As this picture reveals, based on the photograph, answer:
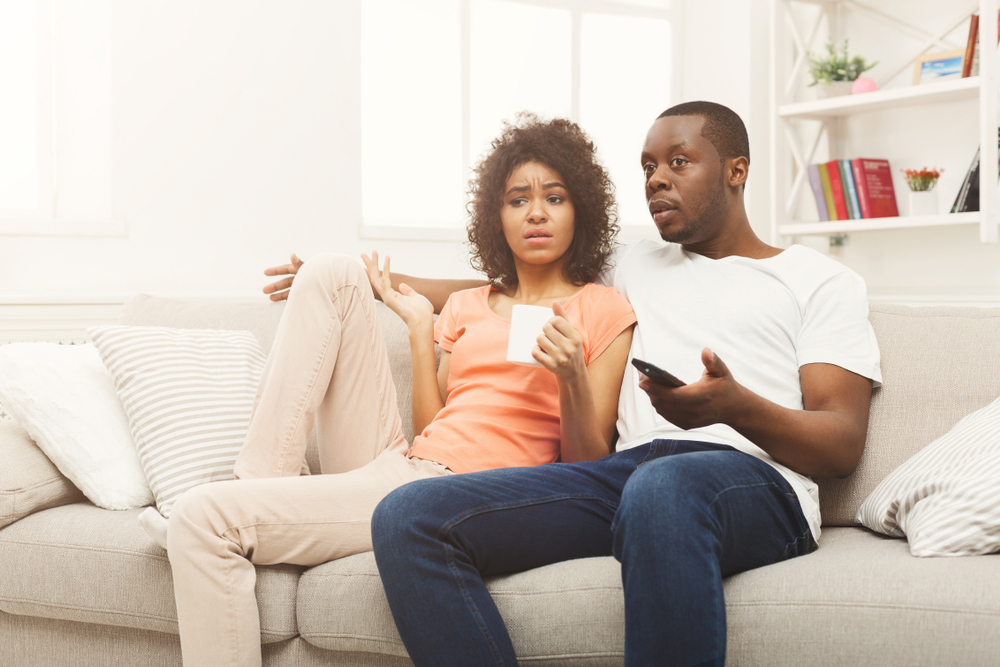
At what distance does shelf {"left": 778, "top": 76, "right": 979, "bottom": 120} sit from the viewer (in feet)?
9.31

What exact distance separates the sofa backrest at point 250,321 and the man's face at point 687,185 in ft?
2.09

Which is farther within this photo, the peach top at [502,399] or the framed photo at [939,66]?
the framed photo at [939,66]

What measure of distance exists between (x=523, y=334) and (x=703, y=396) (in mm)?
294

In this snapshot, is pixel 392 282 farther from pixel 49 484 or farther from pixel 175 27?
pixel 175 27

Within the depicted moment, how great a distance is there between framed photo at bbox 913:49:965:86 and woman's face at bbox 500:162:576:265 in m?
2.11

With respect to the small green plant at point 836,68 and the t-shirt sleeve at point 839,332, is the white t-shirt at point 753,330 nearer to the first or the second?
the t-shirt sleeve at point 839,332

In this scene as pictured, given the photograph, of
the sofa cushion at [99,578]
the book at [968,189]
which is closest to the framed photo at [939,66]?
the book at [968,189]

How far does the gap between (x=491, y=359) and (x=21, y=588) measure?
907 millimetres

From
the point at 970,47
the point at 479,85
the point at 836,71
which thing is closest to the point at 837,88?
the point at 836,71

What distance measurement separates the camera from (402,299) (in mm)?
1692

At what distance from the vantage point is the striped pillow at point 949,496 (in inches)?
43.4

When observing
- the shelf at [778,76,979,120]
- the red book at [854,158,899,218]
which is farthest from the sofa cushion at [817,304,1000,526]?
the red book at [854,158,899,218]

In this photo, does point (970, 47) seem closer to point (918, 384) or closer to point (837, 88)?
point (837, 88)

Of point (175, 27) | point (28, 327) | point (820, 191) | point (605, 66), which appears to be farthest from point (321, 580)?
point (605, 66)
